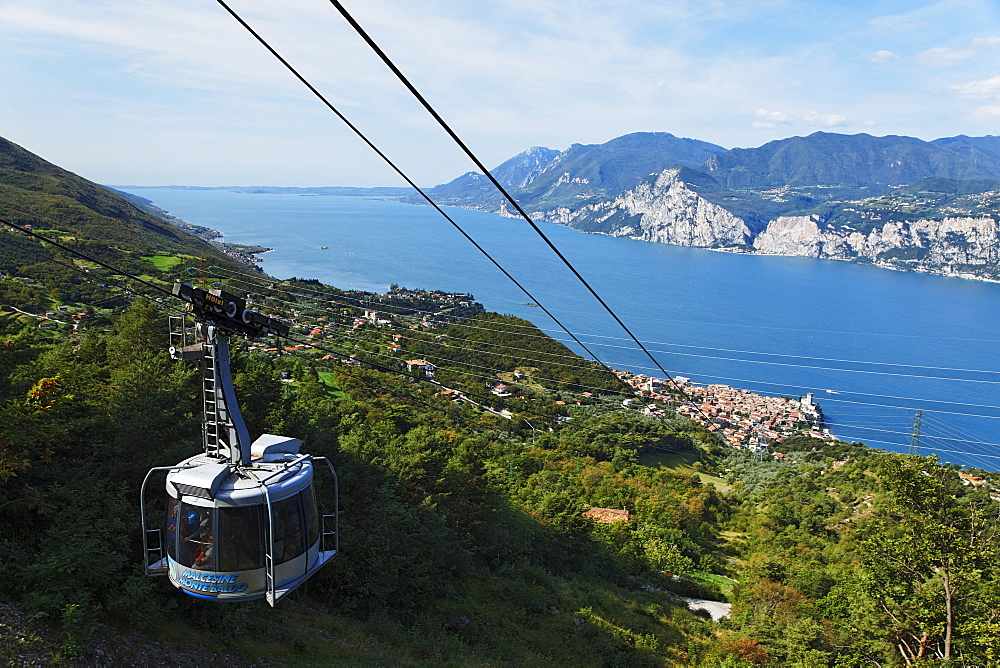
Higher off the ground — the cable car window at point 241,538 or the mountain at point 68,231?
the mountain at point 68,231

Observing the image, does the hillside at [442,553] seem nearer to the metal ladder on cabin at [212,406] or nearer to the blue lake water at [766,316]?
the metal ladder on cabin at [212,406]

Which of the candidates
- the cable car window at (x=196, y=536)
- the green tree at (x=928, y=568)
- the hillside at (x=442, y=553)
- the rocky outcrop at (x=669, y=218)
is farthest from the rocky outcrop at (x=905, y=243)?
the cable car window at (x=196, y=536)

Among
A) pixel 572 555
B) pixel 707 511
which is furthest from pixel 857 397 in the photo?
pixel 572 555

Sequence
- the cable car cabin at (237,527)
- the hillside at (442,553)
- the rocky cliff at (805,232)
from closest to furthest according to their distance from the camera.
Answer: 1. the cable car cabin at (237,527)
2. the hillside at (442,553)
3. the rocky cliff at (805,232)

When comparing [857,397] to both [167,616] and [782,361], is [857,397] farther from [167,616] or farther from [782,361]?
[167,616]

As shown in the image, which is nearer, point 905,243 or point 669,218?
point 905,243

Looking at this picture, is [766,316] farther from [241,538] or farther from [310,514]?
[241,538]

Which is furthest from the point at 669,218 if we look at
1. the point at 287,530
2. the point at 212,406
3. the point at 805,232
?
the point at 287,530

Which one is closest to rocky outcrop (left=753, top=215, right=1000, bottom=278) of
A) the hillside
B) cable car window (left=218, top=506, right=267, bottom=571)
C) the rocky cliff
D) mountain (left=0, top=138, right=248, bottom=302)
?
the rocky cliff

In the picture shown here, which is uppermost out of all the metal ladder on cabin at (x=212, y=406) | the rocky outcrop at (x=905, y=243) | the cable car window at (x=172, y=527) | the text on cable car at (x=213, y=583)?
the rocky outcrop at (x=905, y=243)
